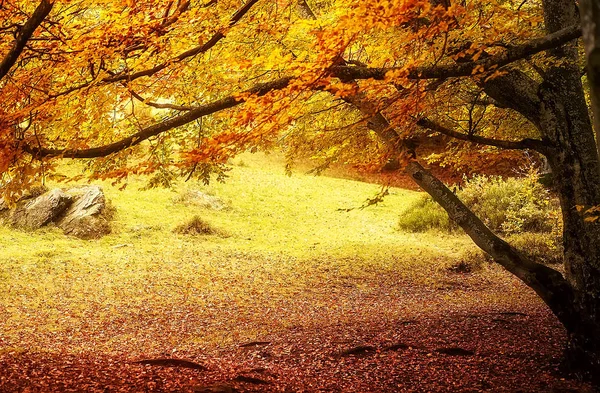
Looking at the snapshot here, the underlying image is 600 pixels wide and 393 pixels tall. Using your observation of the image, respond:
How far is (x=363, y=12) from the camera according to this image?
13.4 feet

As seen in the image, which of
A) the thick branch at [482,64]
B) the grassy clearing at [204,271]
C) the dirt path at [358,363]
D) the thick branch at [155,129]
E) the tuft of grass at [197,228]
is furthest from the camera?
the tuft of grass at [197,228]

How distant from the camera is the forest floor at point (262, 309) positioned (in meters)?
5.66

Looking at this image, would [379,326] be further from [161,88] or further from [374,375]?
[161,88]

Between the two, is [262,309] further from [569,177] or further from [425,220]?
[425,220]

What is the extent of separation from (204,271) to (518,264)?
26.8ft

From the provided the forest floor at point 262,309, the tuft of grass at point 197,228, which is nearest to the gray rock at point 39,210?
the forest floor at point 262,309

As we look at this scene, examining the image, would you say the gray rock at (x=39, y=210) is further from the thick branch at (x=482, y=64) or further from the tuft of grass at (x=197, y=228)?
the thick branch at (x=482, y=64)

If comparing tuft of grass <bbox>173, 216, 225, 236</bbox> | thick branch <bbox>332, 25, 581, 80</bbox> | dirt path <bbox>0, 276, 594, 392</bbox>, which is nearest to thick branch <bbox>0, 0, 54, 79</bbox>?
thick branch <bbox>332, 25, 581, 80</bbox>

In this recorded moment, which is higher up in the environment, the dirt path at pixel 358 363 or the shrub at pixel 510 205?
the shrub at pixel 510 205

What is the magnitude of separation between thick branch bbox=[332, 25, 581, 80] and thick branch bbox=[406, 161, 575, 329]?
6.61 ft

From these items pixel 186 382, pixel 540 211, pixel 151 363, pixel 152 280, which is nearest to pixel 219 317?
pixel 152 280

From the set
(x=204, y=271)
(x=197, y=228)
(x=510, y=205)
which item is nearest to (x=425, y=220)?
(x=510, y=205)

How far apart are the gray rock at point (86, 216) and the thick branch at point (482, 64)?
11.9 metres

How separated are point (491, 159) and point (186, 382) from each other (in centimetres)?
591
